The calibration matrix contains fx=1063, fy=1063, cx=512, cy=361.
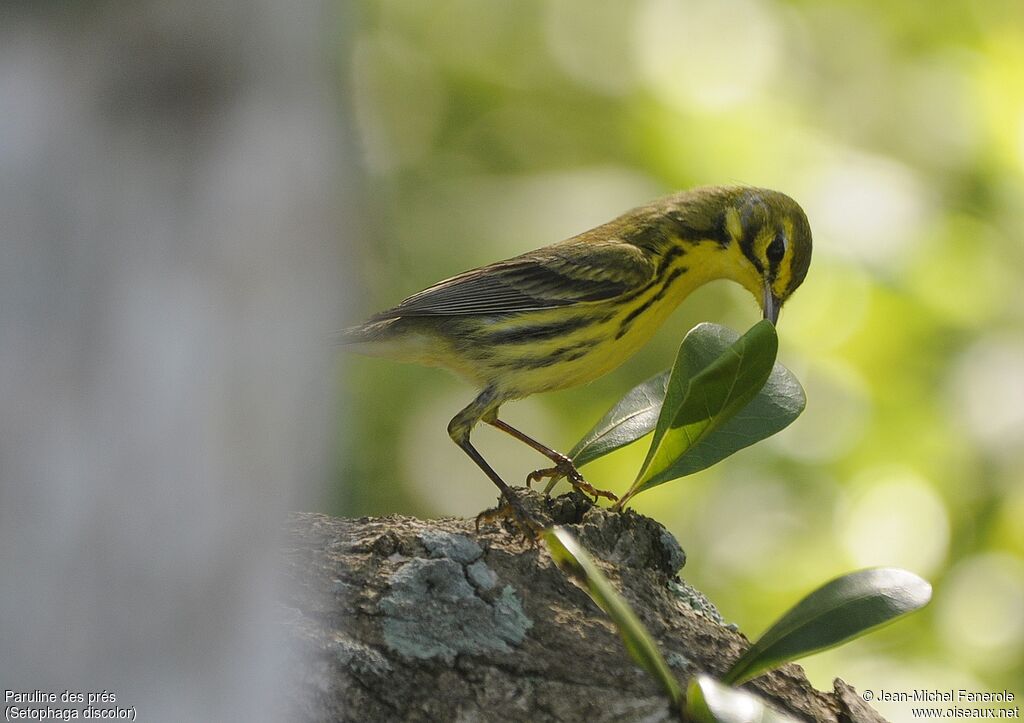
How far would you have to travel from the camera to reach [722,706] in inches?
81.7

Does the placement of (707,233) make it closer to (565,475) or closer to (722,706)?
(565,475)

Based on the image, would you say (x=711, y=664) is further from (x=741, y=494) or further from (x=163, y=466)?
(x=741, y=494)

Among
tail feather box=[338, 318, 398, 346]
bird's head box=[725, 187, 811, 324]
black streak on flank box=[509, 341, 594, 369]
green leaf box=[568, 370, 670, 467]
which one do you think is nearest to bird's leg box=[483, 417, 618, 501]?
green leaf box=[568, 370, 670, 467]

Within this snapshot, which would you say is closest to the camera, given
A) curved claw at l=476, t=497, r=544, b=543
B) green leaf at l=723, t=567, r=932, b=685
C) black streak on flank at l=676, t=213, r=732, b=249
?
green leaf at l=723, t=567, r=932, b=685

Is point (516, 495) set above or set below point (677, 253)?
below

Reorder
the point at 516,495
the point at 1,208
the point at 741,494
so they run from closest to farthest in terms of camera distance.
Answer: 1. the point at 1,208
2. the point at 516,495
3. the point at 741,494

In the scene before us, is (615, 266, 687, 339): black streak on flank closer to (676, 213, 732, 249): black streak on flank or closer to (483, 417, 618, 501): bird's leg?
(676, 213, 732, 249): black streak on flank

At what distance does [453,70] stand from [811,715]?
166 inches

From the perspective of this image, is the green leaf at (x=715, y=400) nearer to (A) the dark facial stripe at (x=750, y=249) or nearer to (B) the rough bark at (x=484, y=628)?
(B) the rough bark at (x=484, y=628)

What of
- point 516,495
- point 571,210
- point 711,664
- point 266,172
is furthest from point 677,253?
point 266,172

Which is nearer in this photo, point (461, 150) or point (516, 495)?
point (516, 495)

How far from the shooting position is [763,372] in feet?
8.27

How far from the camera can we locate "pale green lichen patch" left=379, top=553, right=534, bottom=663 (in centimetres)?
232

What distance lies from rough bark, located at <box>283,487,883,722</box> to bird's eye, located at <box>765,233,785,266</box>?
183cm
